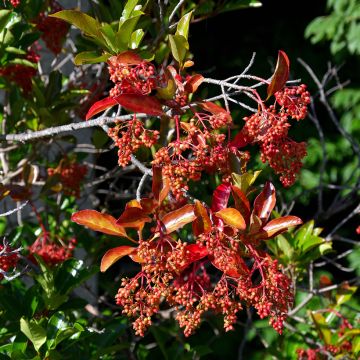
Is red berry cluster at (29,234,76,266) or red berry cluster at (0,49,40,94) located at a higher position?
red berry cluster at (0,49,40,94)

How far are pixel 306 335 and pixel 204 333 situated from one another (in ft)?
3.80

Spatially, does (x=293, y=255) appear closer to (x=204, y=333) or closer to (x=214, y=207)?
(x=214, y=207)

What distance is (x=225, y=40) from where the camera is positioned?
14.2 feet

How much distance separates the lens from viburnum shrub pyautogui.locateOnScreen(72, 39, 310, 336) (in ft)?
4.72

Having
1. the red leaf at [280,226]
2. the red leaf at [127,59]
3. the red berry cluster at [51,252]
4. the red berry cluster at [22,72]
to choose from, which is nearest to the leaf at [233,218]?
the red leaf at [280,226]

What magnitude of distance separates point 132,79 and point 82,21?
0.23m

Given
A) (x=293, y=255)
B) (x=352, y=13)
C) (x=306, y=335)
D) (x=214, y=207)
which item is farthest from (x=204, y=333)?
(x=214, y=207)

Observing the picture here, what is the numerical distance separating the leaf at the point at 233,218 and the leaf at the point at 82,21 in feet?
1.67

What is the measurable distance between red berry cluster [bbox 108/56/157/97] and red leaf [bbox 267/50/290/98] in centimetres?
24

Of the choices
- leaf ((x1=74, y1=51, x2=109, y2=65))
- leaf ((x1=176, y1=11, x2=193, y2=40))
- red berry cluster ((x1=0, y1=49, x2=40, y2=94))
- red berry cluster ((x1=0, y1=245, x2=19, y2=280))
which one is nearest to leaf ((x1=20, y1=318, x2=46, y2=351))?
red berry cluster ((x1=0, y1=245, x2=19, y2=280))

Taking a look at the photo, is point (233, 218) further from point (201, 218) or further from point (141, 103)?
point (141, 103)

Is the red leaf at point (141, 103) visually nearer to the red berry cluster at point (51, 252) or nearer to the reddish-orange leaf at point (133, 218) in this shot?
the reddish-orange leaf at point (133, 218)

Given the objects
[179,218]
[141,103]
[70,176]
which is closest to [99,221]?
[179,218]

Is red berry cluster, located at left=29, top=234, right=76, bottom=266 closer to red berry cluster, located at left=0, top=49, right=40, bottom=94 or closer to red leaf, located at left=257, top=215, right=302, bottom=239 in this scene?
red berry cluster, located at left=0, top=49, right=40, bottom=94
